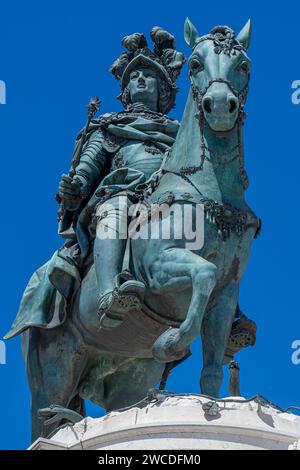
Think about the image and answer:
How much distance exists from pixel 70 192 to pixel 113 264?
1360mm

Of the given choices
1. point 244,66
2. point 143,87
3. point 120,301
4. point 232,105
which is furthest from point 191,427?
point 143,87

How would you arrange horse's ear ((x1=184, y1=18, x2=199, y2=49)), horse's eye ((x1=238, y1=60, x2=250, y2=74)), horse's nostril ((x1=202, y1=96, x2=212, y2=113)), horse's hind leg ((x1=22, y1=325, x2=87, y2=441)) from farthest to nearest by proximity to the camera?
horse's hind leg ((x1=22, y1=325, x2=87, y2=441))
horse's ear ((x1=184, y1=18, x2=199, y2=49))
horse's eye ((x1=238, y1=60, x2=250, y2=74))
horse's nostril ((x1=202, y1=96, x2=212, y2=113))

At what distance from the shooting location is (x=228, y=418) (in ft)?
57.2

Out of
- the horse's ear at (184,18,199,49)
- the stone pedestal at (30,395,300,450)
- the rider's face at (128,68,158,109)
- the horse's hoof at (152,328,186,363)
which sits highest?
the rider's face at (128,68,158,109)

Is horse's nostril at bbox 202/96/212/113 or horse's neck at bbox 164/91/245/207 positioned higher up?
horse's nostril at bbox 202/96/212/113

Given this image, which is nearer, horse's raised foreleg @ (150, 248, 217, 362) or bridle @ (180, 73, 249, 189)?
horse's raised foreleg @ (150, 248, 217, 362)

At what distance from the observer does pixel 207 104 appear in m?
20.0

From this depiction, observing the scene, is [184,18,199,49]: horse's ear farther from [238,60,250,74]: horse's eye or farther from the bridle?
[238,60,250,74]: horse's eye

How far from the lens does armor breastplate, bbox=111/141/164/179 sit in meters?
21.3

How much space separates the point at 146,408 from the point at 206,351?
7.25 feet

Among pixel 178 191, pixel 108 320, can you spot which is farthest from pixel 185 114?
pixel 108 320

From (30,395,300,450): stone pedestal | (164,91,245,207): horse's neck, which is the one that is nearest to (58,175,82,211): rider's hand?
(164,91,245,207): horse's neck

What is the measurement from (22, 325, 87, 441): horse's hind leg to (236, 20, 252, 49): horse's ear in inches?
141
